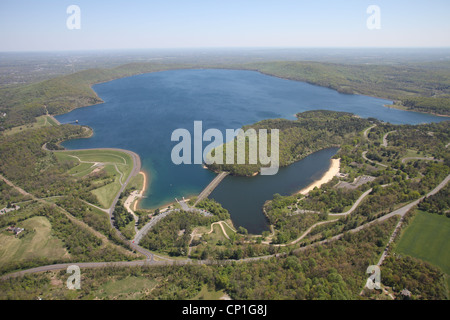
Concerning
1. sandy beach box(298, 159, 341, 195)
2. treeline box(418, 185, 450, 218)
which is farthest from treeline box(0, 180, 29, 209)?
treeline box(418, 185, 450, 218)

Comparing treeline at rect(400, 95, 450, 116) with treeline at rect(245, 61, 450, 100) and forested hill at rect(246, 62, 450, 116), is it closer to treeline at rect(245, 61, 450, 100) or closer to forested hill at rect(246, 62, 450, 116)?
forested hill at rect(246, 62, 450, 116)

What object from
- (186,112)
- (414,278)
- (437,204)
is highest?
(186,112)

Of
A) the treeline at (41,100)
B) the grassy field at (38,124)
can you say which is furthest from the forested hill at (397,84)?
the grassy field at (38,124)

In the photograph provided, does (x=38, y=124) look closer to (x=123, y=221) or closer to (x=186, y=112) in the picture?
(x=186, y=112)

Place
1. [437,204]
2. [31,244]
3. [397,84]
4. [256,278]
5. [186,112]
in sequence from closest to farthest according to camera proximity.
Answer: [256,278] < [31,244] < [437,204] < [186,112] < [397,84]

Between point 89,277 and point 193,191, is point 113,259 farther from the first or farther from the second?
point 193,191

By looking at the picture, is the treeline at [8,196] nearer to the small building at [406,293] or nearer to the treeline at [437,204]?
the small building at [406,293]

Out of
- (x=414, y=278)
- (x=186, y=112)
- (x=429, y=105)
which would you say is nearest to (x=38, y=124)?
(x=186, y=112)
